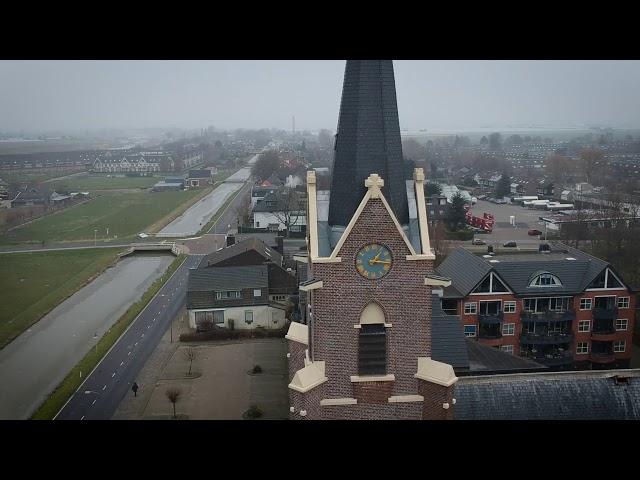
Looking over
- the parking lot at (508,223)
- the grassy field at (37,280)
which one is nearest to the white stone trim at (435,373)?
the grassy field at (37,280)

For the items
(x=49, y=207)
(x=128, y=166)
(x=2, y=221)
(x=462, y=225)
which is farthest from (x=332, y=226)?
(x=128, y=166)

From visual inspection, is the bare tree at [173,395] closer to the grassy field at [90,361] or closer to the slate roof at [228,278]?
the grassy field at [90,361]

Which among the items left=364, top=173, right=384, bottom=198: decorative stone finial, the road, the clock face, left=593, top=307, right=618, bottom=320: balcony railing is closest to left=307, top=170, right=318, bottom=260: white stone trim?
the clock face

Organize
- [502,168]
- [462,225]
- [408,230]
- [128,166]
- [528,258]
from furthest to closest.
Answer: [502,168]
[128,166]
[462,225]
[528,258]
[408,230]

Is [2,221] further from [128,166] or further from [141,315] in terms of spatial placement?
[128,166]

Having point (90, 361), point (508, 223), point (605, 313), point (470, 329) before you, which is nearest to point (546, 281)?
point (605, 313)

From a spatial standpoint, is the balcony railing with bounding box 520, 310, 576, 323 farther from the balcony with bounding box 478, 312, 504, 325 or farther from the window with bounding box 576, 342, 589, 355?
the window with bounding box 576, 342, 589, 355

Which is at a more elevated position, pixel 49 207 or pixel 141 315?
pixel 49 207
